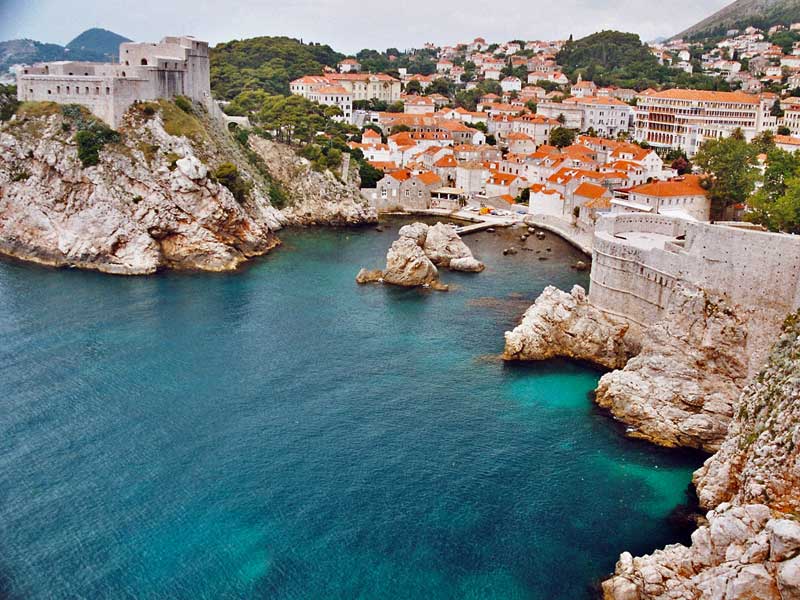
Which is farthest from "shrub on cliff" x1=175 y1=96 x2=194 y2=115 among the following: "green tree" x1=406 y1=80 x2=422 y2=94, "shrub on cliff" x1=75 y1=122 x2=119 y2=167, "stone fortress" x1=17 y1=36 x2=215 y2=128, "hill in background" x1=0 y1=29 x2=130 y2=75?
"hill in background" x1=0 y1=29 x2=130 y2=75

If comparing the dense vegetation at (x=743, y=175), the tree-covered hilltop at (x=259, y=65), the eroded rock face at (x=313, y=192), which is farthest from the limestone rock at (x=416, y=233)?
the tree-covered hilltop at (x=259, y=65)

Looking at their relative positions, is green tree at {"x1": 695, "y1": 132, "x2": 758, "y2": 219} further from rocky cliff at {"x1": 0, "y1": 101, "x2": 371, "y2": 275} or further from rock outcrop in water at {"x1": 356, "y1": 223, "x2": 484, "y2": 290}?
rocky cliff at {"x1": 0, "y1": 101, "x2": 371, "y2": 275}

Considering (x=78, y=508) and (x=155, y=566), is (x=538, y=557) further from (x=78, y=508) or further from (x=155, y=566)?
(x=78, y=508)

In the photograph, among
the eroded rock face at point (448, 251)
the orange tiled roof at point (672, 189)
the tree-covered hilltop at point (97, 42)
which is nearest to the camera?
the eroded rock face at point (448, 251)

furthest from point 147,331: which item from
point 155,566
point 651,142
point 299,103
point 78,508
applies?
point 651,142

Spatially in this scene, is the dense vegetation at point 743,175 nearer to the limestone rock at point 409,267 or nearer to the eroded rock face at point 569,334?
the eroded rock face at point 569,334

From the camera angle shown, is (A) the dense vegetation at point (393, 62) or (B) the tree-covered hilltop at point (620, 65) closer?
(B) the tree-covered hilltop at point (620, 65)

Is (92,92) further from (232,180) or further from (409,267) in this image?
(409,267)
